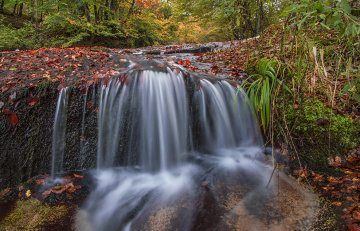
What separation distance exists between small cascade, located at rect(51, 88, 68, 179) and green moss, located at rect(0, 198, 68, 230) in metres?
0.73

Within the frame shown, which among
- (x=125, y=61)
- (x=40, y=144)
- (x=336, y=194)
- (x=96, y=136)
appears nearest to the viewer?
(x=336, y=194)

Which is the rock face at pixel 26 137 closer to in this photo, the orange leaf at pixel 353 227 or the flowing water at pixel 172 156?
the flowing water at pixel 172 156

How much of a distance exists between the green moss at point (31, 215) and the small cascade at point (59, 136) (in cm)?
73

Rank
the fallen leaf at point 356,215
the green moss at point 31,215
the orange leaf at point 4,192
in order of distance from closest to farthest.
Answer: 1. the fallen leaf at point 356,215
2. the green moss at point 31,215
3. the orange leaf at point 4,192

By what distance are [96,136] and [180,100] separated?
163 cm

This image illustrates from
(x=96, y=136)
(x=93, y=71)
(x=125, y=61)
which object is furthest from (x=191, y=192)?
(x=125, y=61)

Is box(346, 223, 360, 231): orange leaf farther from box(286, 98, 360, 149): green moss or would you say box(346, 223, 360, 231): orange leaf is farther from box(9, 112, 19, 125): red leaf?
box(9, 112, 19, 125): red leaf

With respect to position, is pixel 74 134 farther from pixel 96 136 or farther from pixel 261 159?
pixel 261 159

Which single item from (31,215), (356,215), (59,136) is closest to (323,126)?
(356,215)

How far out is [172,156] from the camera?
3410mm

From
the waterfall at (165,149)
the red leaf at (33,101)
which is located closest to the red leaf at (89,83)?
the waterfall at (165,149)

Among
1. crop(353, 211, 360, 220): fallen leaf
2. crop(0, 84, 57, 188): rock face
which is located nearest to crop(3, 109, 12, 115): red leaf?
crop(0, 84, 57, 188): rock face

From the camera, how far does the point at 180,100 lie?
3.72 m

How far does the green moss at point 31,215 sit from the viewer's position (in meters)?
2.00
